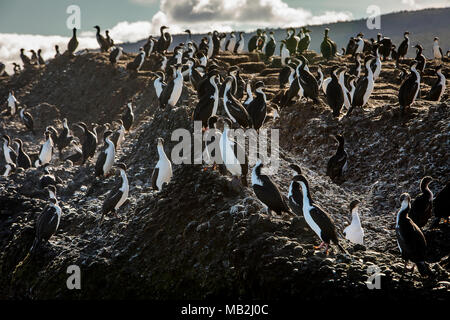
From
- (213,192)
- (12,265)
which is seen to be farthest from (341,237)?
(12,265)

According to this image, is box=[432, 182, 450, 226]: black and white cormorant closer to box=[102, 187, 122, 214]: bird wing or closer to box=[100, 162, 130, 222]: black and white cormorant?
box=[100, 162, 130, 222]: black and white cormorant

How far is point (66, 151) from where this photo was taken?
25859mm

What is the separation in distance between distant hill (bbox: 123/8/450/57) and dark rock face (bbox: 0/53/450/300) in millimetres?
59690

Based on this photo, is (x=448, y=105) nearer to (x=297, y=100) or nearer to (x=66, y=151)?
(x=297, y=100)

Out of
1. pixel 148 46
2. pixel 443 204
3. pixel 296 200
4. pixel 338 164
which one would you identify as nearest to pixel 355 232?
pixel 296 200

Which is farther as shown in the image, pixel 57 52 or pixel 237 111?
pixel 57 52

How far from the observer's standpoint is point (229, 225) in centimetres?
1095

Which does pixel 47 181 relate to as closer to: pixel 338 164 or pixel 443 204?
pixel 338 164

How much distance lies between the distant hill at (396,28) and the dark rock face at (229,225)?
59690 millimetres

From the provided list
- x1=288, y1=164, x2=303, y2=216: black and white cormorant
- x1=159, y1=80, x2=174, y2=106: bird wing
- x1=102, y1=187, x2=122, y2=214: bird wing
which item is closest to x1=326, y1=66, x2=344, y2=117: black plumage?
x1=159, y1=80, x2=174, y2=106: bird wing

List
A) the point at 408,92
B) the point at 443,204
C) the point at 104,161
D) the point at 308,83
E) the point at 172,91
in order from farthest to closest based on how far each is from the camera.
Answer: the point at 308,83 < the point at 172,91 < the point at 104,161 < the point at 408,92 < the point at 443,204

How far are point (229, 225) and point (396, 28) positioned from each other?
7848 centimetres
